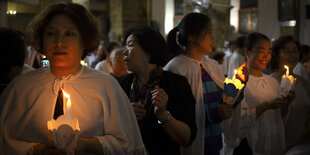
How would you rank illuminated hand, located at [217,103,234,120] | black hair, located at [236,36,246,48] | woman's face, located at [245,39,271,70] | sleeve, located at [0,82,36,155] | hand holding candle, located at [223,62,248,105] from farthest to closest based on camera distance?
1. black hair, located at [236,36,246,48]
2. woman's face, located at [245,39,271,70]
3. illuminated hand, located at [217,103,234,120]
4. hand holding candle, located at [223,62,248,105]
5. sleeve, located at [0,82,36,155]

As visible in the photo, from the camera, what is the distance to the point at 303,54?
5.74 metres

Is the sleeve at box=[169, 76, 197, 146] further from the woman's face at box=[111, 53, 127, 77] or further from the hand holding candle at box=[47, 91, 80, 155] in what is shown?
the woman's face at box=[111, 53, 127, 77]

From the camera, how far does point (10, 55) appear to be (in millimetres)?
2607

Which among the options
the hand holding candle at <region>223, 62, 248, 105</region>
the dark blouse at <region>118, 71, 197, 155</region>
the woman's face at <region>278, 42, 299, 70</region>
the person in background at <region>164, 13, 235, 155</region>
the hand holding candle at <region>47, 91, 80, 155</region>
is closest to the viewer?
the hand holding candle at <region>47, 91, 80, 155</region>

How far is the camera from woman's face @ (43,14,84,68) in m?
1.86

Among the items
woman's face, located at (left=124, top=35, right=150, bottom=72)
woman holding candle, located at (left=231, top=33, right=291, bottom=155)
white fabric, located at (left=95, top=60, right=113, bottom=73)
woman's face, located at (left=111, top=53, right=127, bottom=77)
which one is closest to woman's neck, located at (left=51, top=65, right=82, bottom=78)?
woman's face, located at (left=124, top=35, right=150, bottom=72)

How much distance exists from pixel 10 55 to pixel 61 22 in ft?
2.97

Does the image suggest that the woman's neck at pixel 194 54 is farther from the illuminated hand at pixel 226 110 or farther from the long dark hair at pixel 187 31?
the illuminated hand at pixel 226 110

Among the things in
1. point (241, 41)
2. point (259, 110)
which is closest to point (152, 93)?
point (259, 110)

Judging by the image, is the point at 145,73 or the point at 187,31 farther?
the point at 187,31

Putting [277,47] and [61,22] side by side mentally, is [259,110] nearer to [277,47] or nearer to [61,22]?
[277,47]

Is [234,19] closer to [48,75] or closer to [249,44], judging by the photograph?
[249,44]

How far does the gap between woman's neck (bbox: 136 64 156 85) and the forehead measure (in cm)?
73

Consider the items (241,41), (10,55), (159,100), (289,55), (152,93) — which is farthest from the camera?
(241,41)
